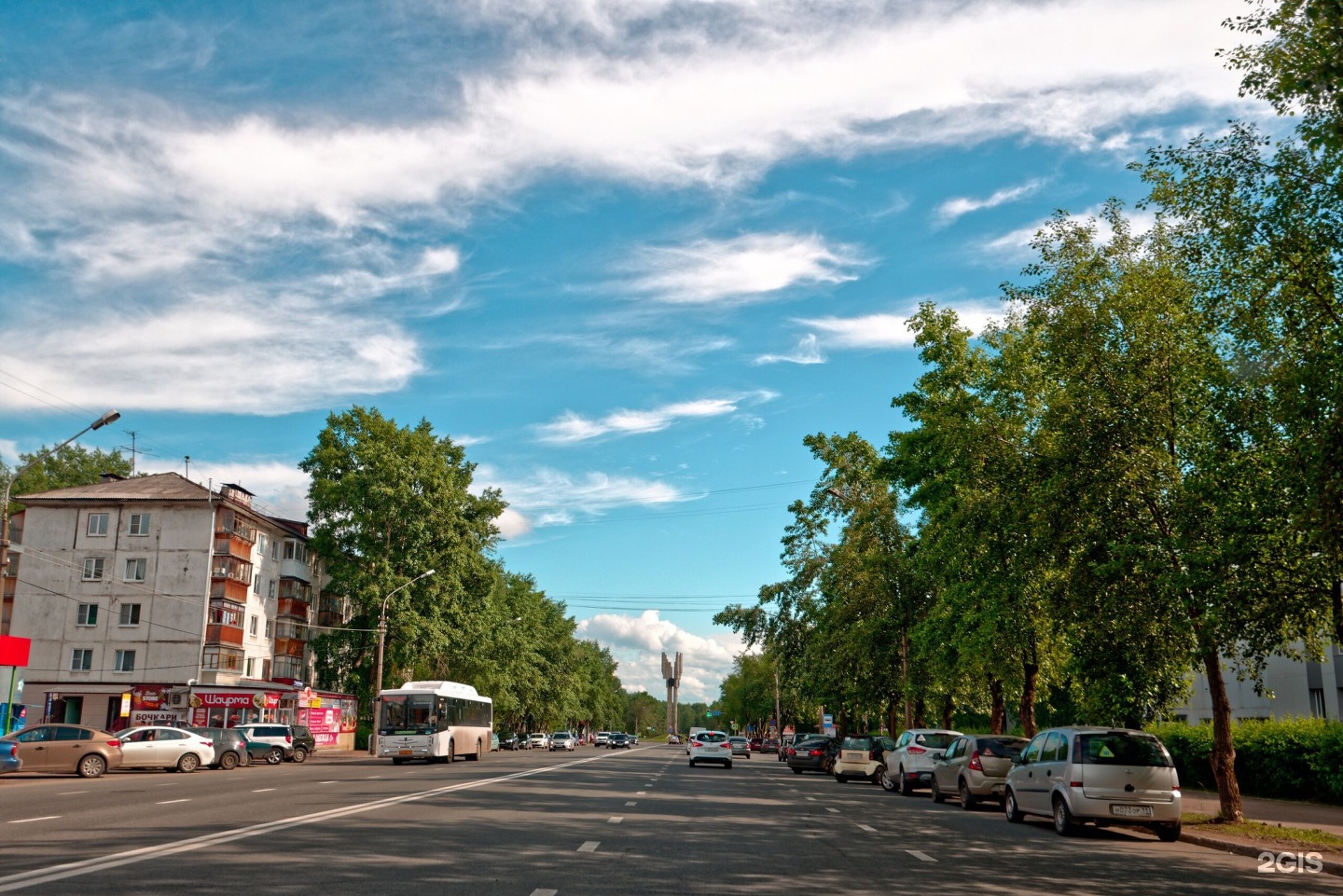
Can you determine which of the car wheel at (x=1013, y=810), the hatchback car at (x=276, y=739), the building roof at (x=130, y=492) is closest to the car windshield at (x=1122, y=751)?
the car wheel at (x=1013, y=810)

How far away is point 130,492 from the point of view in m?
65.9

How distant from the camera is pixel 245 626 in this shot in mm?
66125

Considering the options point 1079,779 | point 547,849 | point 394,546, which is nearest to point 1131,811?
point 1079,779

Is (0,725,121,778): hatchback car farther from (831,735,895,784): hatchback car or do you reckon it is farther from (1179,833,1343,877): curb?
(1179,833,1343,877): curb

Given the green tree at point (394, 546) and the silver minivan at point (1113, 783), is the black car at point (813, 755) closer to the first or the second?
the green tree at point (394, 546)

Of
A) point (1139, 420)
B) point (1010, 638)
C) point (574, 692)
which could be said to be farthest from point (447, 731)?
point (574, 692)

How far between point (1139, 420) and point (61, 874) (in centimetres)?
1770

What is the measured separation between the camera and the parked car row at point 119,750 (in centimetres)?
3216

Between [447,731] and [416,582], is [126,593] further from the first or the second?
[447,731]

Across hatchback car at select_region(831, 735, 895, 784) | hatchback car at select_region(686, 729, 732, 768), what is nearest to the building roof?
hatchback car at select_region(686, 729, 732, 768)

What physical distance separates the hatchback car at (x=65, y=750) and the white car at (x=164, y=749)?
1387 mm

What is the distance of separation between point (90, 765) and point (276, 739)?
55.6 ft

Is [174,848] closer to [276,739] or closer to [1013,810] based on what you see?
[1013,810]

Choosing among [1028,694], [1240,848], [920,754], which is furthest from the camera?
[1028,694]
